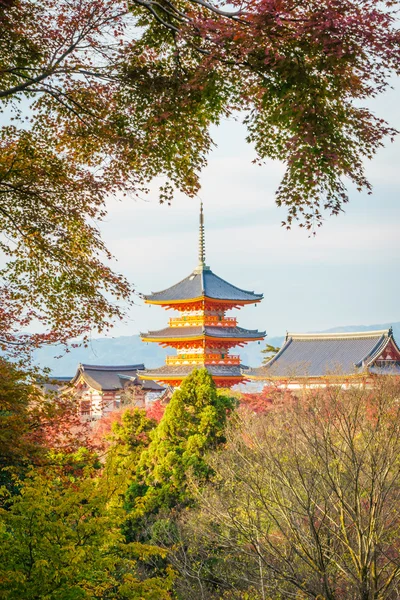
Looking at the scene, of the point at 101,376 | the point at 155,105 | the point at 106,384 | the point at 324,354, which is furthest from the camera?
the point at 101,376

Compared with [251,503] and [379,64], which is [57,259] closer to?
[379,64]

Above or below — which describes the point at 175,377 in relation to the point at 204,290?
below

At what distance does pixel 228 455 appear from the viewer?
41.0ft

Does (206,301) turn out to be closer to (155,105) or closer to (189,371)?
(189,371)

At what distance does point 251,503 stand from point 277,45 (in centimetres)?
794

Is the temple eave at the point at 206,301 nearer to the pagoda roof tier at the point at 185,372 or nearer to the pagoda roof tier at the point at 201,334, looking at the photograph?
the pagoda roof tier at the point at 201,334

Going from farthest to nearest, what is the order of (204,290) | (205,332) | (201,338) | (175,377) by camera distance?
(175,377)
(204,290)
(201,338)
(205,332)

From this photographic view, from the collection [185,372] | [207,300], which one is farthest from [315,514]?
[185,372]

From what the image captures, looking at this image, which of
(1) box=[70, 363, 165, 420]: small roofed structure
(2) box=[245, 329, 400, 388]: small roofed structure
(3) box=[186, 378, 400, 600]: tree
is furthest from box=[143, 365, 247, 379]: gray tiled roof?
(3) box=[186, 378, 400, 600]: tree

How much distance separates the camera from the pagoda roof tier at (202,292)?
1201 inches

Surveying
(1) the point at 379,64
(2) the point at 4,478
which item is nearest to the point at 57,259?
(1) the point at 379,64

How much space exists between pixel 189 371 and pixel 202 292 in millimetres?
3535

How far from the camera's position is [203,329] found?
99.0ft

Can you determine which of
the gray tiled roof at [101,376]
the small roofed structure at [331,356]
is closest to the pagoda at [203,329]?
the small roofed structure at [331,356]
